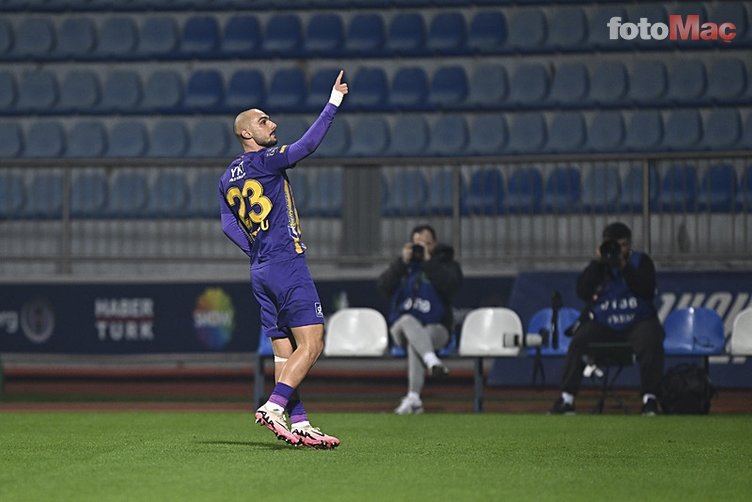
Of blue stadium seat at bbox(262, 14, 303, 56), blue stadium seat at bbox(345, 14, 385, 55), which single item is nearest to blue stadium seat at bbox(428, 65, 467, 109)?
blue stadium seat at bbox(345, 14, 385, 55)

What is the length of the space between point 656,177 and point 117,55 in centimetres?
860

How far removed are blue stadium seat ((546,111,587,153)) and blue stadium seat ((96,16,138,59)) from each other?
6.27 meters

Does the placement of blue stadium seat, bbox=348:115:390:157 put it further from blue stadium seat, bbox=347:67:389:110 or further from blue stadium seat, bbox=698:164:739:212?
blue stadium seat, bbox=698:164:739:212

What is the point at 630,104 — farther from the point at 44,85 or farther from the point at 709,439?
the point at 709,439

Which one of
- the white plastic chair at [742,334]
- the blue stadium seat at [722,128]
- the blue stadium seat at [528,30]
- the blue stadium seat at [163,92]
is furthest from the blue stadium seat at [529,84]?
the white plastic chair at [742,334]

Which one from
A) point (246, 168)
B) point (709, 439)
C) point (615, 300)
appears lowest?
point (709, 439)

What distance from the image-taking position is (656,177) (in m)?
15.3

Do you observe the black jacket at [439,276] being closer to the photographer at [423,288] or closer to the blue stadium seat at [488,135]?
the photographer at [423,288]

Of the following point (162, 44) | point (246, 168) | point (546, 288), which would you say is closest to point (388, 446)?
point (246, 168)

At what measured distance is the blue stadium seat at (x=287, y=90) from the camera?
1917cm

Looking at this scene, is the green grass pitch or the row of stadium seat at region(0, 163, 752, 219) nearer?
the green grass pitch

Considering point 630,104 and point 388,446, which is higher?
point 630,104

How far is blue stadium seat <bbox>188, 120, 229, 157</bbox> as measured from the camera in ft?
62.8

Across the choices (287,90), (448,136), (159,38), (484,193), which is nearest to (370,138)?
(448,136)
